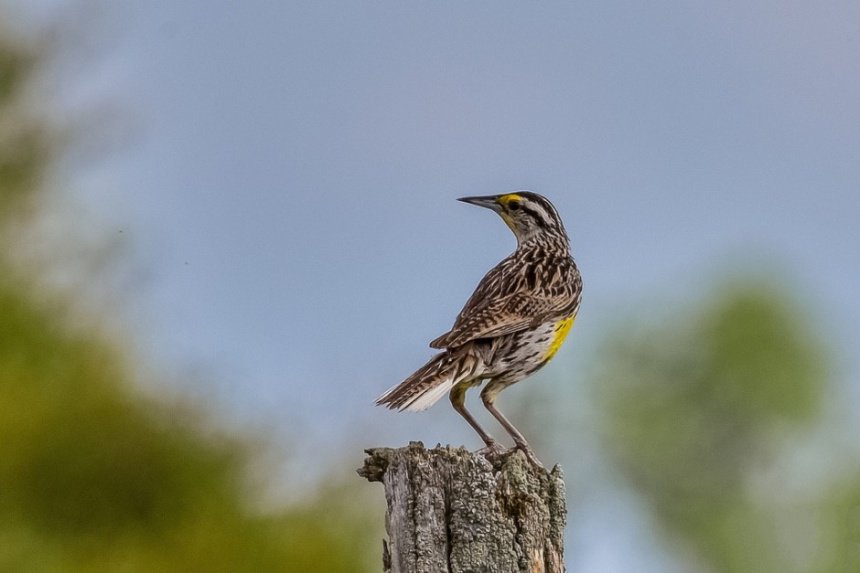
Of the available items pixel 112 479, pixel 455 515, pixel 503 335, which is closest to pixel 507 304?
pixel 503 335

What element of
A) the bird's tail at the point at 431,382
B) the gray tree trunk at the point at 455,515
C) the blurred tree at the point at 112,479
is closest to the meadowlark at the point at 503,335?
the bird's tail at the point at 431,382

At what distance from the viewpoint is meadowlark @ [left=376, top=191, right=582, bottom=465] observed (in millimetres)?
6520

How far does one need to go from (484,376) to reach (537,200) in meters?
1.50

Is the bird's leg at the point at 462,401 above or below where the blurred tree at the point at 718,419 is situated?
below

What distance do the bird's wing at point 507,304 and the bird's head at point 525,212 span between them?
523 mm

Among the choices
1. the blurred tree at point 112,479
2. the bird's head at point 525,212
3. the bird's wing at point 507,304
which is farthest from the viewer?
the blurred tree at point 112,479

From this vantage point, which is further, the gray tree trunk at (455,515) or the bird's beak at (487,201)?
the bird's beak at (487,201)

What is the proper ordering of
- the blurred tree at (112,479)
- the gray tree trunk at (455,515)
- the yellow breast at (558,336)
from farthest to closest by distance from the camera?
the blurred tree at (112,479) → the yellow breast at (558,336) → the gray tree trunk at (455,515)

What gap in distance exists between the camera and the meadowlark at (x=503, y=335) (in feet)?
21.4

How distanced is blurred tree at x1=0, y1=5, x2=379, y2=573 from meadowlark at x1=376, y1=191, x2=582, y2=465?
1289 centimetres

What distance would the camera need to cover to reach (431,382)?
6469mm

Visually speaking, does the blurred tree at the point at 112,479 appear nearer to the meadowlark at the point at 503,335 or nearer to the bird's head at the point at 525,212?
the bird's head at the point at 525,212

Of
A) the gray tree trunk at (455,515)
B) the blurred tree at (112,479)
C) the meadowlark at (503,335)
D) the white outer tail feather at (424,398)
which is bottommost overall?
the gray tree trunk at (455,515)

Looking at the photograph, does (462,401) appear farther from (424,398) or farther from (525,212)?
(525,212)
